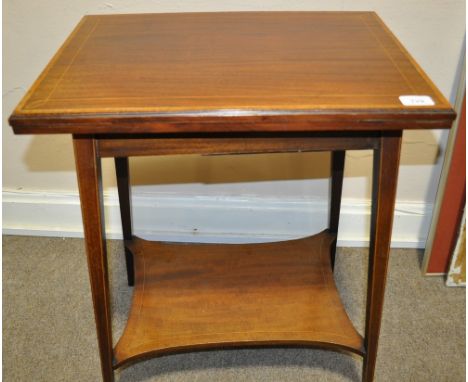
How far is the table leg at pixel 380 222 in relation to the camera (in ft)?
2.67

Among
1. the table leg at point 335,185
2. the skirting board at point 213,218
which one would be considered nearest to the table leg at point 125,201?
the skirting board at point 213,218

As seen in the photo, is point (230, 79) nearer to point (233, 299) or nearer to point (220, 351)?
point (233, 299)

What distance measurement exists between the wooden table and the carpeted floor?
15 cm

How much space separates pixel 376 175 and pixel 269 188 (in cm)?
66

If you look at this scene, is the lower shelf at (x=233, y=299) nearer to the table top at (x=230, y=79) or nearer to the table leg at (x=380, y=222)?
the table leg at (x=380, y=222)

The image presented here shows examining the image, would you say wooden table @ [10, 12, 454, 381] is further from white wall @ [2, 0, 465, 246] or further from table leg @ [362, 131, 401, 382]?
white wall @ [2, 0, 465, 246]

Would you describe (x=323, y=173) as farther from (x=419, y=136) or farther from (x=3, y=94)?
(x=3, y=94)

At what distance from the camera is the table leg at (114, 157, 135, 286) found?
1.23 metres

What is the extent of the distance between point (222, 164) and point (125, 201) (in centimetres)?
29

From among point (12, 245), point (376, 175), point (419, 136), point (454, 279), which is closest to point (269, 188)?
point (419, 136)

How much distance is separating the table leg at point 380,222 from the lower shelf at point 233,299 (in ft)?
0.26

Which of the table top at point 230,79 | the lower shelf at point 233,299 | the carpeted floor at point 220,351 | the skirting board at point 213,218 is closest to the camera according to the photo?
the table top at point 230,79

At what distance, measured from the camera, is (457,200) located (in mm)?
1354

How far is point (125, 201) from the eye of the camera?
50.9 inches
